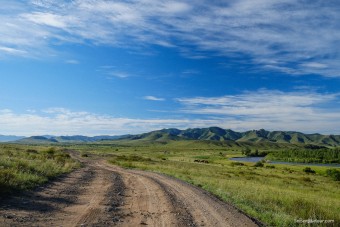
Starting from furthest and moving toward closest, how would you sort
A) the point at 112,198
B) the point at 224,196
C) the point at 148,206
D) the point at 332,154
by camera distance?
the point at 332,154 < the point at 224,196 < the point at 112,198 < the point at 148,206

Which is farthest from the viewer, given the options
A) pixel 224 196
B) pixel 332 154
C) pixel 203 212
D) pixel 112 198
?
pixel 332 154

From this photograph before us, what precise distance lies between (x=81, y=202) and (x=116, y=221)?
438cm

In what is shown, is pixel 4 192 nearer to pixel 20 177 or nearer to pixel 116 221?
pixel 20 177

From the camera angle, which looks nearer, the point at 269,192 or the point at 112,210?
the point at 112,210

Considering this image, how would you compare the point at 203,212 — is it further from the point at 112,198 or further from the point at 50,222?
the point at 50,222

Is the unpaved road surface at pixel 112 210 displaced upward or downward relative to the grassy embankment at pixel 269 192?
upward

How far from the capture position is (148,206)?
15.0 m

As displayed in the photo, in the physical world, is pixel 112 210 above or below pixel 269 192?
above

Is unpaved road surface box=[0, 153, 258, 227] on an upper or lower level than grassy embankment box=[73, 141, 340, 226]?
upper

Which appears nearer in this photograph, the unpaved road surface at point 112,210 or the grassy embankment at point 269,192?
the unpaved road surface at point 112,210

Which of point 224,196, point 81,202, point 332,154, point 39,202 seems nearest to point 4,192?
point 39,202

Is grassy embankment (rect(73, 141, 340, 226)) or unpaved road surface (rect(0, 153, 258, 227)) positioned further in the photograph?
grassy embankment (rect(73, 141, 340, 226))

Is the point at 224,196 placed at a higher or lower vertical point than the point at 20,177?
lower

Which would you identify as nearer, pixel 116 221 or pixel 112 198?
pixel 116 221
